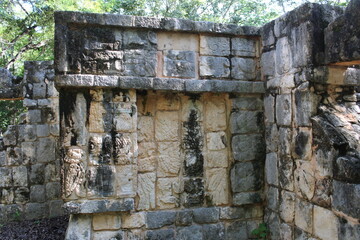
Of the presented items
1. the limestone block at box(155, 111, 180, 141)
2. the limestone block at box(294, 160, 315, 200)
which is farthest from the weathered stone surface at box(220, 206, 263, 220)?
the limestone block at box(155, 111, 180, 141)

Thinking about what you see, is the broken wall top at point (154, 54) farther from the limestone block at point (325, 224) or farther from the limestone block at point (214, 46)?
the limestone block at point (325, 224)


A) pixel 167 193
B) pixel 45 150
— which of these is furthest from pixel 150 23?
pixel 45 150

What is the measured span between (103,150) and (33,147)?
2786mm

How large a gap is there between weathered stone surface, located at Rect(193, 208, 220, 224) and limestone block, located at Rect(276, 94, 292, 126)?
4.18 feet

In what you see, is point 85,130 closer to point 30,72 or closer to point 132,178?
point 132,178

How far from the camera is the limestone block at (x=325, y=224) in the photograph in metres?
2.70

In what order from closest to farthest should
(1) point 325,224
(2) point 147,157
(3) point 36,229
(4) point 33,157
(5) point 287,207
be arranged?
(1) point 325,224 → (5) point 287,207 → (2) point 147,157 → (3) point 36,229 → (4) point 33,157

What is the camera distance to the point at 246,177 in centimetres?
376

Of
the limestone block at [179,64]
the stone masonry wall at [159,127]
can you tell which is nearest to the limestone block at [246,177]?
the stone masonry wall at [159,127]

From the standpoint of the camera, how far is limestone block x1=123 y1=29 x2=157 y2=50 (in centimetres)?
342

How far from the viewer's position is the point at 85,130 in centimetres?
327

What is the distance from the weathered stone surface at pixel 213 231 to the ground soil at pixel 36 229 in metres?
2.27

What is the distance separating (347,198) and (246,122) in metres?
1.51

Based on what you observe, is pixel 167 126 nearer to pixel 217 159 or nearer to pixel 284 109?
pixel 217 159
